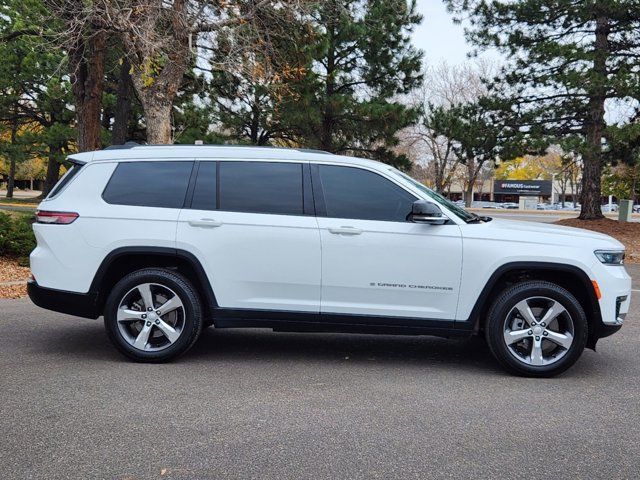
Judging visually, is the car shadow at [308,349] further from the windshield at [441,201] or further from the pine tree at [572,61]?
the pine tree at [572,61]

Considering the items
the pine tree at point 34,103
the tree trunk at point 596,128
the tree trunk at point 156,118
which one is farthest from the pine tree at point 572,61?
the pine tree at point 34,103

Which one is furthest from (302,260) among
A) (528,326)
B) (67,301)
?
(67,301)

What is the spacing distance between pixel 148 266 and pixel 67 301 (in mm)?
766

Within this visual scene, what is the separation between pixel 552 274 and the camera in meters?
5.11

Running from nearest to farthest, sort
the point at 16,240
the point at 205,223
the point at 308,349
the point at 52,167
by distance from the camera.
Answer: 1. the point at 205,223
2. the point at 308,349
3. the point at 16,240
4. the point at 52,167

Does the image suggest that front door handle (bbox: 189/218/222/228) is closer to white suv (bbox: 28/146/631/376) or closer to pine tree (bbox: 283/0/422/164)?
white suv (bbox: 28/146/631/376)

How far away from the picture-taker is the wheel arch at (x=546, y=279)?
4879 mm

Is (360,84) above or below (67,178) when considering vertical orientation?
above

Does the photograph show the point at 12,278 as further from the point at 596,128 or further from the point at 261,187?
the point at 596,128

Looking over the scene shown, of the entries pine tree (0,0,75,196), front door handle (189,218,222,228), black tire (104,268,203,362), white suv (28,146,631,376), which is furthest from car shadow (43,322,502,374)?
pine tree (0,0,75,196)

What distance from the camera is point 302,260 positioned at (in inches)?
197

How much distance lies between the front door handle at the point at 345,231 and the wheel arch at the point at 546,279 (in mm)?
1193

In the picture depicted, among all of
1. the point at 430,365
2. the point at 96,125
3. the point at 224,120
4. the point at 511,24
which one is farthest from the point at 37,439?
the point at 224,120

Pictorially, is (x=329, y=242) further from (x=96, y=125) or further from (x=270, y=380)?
(x=96, y=125)
